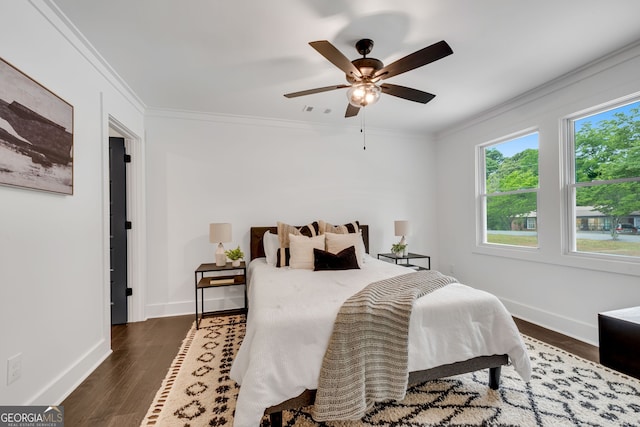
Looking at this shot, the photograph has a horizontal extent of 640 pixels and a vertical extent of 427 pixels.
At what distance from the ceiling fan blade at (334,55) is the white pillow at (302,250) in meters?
1.85

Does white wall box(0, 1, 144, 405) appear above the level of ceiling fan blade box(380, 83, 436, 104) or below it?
below

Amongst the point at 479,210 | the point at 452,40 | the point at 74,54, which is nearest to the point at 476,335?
the point at 452,40

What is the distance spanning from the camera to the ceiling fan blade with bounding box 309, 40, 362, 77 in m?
1.72

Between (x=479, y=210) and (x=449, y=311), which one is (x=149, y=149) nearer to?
(x=449, y=311)

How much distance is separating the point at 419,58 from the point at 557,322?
3.13 meters

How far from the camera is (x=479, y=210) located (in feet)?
13.4

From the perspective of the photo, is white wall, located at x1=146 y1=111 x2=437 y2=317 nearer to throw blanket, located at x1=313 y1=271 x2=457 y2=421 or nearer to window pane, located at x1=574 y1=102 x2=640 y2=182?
window pane, located at x1=574 y1=102 x2=640 y2=182

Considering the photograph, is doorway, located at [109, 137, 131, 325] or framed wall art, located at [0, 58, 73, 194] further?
doorway, located at [109, 137, 131, 325]

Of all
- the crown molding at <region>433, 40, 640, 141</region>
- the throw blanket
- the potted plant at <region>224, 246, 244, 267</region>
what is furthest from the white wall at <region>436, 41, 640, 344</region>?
the potted plant at <region>224, 246, 244, 267</region>

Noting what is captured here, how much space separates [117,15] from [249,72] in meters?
1.06

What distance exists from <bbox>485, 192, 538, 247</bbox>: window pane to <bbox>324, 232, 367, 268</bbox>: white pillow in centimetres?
201

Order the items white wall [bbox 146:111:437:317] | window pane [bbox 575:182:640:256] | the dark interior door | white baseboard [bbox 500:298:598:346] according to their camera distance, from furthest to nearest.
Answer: white wall [bbox 146:111:437:317]
the dark interior door
white baseboard [bbox 500:298:598:346]
window pane [bbox 575:182:640:256]

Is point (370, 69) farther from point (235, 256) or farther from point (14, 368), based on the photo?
point (14, 368)

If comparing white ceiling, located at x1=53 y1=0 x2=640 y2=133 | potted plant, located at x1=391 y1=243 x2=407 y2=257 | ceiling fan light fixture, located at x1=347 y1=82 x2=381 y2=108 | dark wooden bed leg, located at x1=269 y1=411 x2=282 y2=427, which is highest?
white ceiling, located at x1=53 y1=0 x2=640 y2=133
